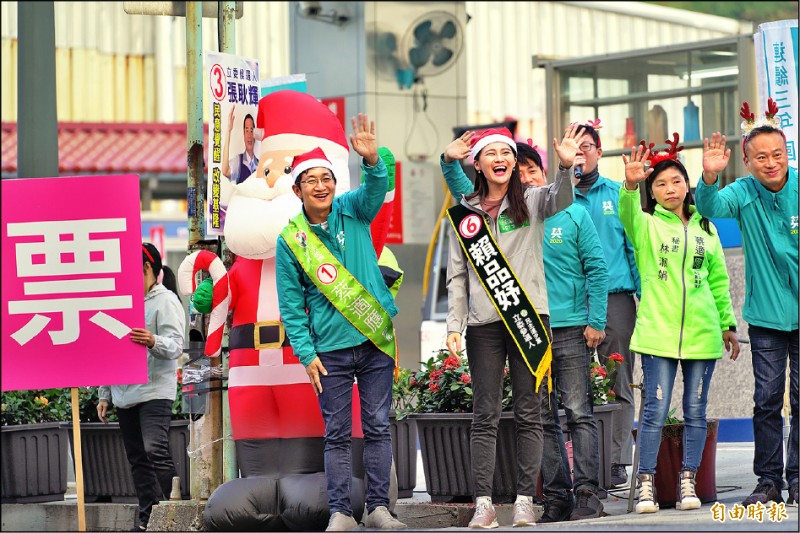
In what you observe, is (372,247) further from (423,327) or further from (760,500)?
(423,327)

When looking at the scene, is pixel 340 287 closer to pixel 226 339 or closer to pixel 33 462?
pixel 226 339

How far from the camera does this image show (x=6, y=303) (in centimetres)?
806

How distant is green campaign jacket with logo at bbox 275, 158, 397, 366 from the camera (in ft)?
24.5

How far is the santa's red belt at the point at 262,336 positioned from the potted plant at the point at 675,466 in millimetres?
2032

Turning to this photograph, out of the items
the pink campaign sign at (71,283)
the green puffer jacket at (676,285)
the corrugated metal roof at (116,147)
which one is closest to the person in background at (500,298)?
the green puffer jacket at (676,285)

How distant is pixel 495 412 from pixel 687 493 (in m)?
1.12

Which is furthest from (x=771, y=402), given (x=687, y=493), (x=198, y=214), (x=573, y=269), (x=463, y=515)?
(x=198, y=214)

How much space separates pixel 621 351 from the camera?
9094 millimetres

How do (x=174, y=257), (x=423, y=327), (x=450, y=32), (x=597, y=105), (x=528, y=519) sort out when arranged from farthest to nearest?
(x=174, y=257) → (x=450, y=32) → (x=423, y=327) → (x=597, y=105) → (x=528, y=519)

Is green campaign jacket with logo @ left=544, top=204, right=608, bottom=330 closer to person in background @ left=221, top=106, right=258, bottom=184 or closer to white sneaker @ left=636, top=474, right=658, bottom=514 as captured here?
white sneaker @ left=636, top=474, right=658, bottom=514

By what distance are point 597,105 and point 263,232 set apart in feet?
19.4

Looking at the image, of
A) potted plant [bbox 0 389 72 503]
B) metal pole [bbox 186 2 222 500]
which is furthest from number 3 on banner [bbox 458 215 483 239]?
potted plant [bbox 0 389 72 503]

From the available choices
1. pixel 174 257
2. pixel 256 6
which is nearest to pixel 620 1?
pixel 256 6

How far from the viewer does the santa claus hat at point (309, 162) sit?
7605 mm
